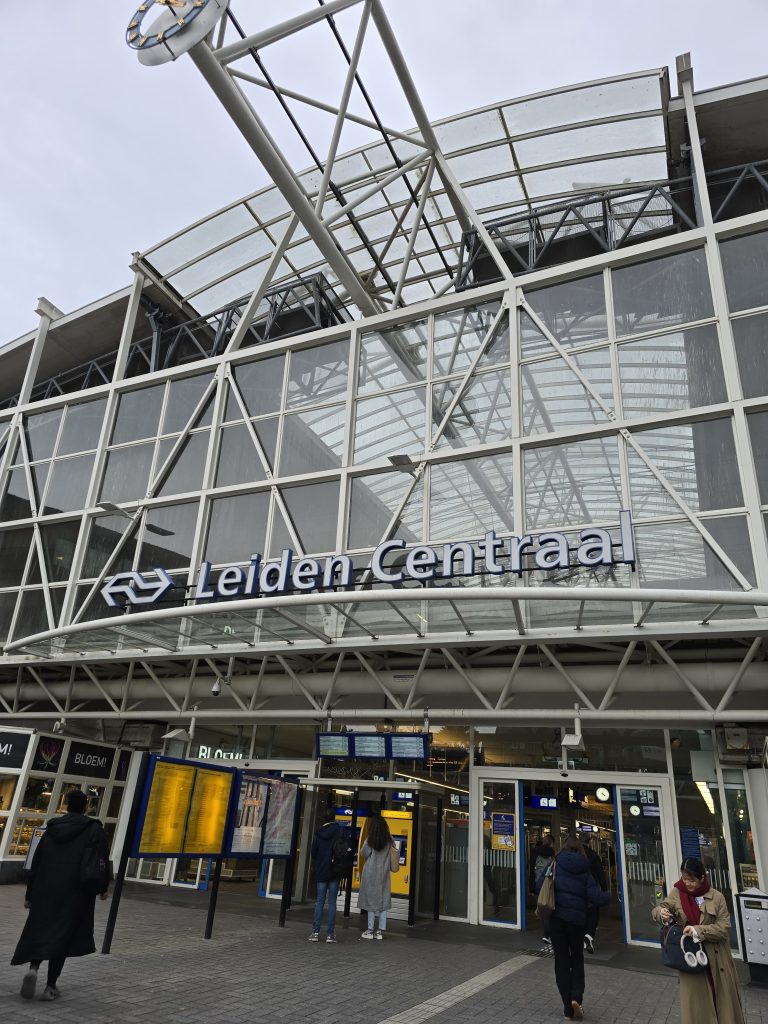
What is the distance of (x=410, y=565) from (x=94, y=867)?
6669 mm

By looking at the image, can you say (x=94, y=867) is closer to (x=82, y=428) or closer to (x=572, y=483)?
(x=572, y=483)

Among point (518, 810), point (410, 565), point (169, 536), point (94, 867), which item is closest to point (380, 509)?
point (410, 565)

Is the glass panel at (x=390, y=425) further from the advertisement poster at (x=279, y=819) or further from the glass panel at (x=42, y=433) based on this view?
the glass panel at (x=42, y=433)

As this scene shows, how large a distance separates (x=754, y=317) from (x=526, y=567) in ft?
19.6

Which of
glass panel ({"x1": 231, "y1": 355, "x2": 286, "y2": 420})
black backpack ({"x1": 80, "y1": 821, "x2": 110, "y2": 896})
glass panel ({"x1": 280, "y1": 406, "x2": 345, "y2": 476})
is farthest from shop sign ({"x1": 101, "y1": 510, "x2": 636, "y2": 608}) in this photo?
black backpack ({"x1": 80, "y1": 821, "x2": 110, "y2": 896})

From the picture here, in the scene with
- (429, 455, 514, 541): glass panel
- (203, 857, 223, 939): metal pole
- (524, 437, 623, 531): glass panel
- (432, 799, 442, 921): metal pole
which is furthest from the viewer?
(432, 799, 442, 921): metal pole

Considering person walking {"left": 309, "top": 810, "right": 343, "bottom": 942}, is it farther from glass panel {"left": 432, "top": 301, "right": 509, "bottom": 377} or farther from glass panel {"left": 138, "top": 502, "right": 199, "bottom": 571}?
glass panel {"left": 432, "top": 301, "right": 509, "bottom": 377}

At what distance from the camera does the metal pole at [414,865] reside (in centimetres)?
1327

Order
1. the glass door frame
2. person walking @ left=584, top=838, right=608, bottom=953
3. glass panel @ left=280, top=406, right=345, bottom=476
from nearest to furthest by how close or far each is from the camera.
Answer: person walking @ left=584, top=838, right=608, bottom=953
the glass door frame
glass panel @ left=280, top=406, right=345, bottom=476

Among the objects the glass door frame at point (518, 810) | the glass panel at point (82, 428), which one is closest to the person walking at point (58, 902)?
the glass door frame at point (518, 810)

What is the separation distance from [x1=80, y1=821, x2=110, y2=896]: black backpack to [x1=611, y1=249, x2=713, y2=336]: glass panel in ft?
39.0

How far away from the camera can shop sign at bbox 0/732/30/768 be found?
16.6 m

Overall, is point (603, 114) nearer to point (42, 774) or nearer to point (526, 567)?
point (526, 567)

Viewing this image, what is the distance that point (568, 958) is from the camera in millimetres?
7246
